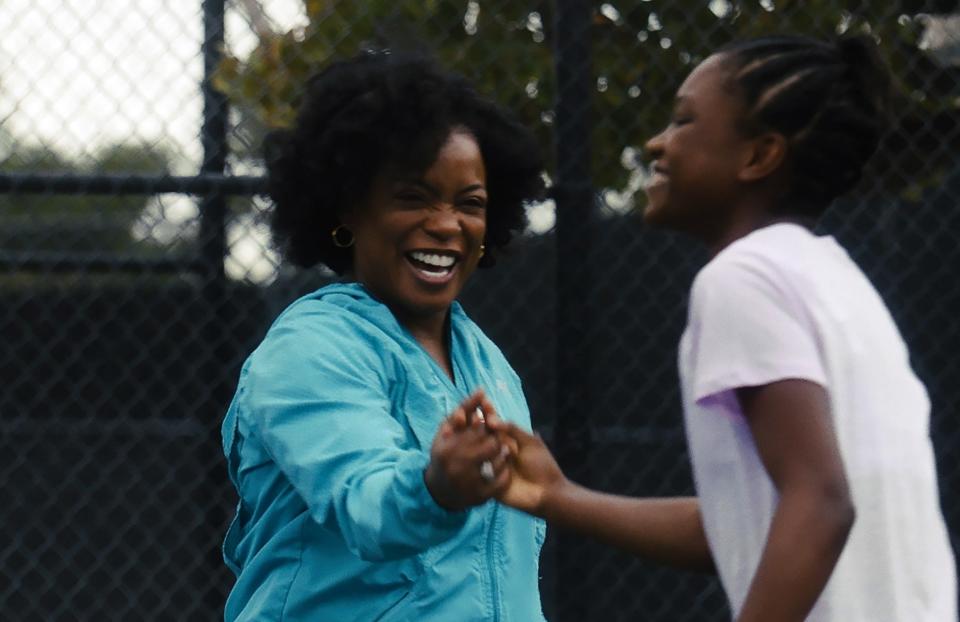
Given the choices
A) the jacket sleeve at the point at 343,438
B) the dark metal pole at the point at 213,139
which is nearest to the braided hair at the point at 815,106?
the jacket sleeve at the point at 343,438

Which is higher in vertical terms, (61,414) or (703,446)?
(703,446)

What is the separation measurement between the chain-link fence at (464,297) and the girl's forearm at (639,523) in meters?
1.84

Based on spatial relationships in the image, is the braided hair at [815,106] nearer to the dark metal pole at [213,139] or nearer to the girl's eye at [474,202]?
the girl's eye at [474,202]

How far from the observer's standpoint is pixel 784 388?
→ 5.51ft

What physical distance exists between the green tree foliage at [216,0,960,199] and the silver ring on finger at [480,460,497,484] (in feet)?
7.36

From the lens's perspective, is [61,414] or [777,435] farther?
[61,414]

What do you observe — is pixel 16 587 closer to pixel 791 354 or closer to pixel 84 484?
pixel 84 484

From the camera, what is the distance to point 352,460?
2.02 m

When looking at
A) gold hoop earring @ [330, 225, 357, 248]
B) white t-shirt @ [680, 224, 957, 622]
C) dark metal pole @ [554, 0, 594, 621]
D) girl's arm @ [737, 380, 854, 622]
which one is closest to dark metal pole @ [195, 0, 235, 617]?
dark metal pole @ [554, 0, 594, 621]

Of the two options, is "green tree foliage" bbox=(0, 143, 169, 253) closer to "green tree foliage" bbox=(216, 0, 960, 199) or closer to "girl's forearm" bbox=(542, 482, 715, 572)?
"green tree foliage" bbox=(216, 0, 960, 199)

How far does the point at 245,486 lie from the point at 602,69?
2.10 meters

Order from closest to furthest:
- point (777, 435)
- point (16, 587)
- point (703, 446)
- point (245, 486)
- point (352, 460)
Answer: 1. point (777, 435)
2. point (703, 446)
3. point (352, 460)
4. point (245, 486)
5. point (16, 587)

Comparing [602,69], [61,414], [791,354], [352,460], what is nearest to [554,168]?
[602,69]

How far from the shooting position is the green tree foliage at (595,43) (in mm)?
4070
